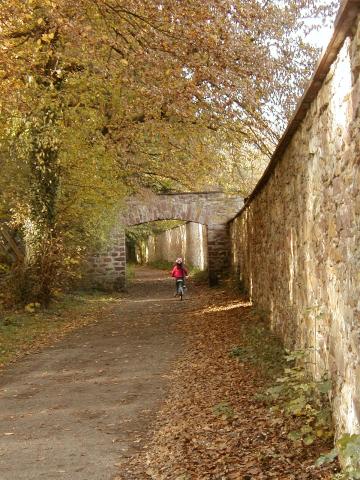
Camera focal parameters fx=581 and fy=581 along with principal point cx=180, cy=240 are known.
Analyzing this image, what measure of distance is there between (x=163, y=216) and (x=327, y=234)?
701 inches

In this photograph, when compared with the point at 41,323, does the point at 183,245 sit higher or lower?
higher

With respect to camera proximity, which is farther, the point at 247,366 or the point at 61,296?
the point at 61,296

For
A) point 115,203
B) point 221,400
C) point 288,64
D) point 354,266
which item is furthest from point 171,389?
point 115,203

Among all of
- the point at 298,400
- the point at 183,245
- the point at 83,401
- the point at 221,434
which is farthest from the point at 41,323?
the point at 183,245

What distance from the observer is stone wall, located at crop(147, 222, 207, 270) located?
29.0 meters

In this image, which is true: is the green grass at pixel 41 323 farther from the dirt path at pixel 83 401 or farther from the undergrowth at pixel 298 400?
the undergrowth at pixel 298 400

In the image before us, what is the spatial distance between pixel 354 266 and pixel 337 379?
1.11m

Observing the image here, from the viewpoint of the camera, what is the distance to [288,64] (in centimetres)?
1098

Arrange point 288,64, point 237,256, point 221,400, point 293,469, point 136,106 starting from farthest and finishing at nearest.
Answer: point 237,256 → point 136,106 → point 288,64 → point 221,400 → point 293,469

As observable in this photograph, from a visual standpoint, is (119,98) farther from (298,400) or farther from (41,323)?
(298,400)

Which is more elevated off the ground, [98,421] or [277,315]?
[277,315]

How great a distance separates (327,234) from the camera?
4.59 meters

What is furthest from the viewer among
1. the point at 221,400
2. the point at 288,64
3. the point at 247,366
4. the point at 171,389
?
the point at 288,64

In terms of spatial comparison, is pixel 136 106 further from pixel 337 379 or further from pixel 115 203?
pixel 337 379
